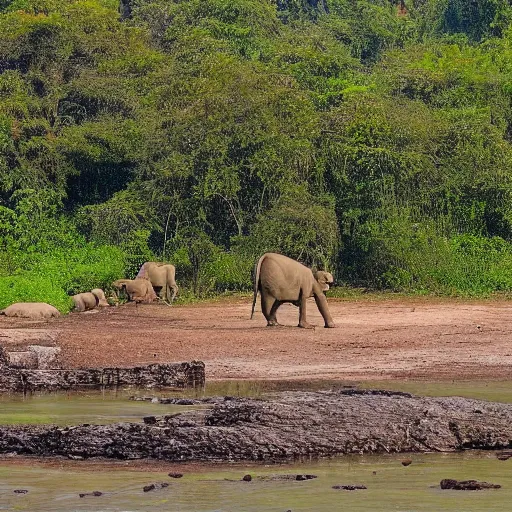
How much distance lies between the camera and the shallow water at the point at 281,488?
6.74 m

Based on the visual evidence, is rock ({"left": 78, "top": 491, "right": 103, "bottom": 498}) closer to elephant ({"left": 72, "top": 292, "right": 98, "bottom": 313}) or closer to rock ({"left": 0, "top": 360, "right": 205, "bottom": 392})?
rock ({"left": 0, "top": 360, "right": 205, "bottom": 392})

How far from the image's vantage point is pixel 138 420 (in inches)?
381

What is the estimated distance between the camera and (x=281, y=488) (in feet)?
23.4

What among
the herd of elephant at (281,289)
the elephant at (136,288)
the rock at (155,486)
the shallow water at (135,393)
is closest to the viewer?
the rock at (155,486)

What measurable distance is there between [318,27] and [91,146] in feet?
67.3

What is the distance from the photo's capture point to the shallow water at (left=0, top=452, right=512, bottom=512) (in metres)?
6.74

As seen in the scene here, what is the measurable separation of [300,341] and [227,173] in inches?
407

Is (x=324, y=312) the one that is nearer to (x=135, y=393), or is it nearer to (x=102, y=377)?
(x=102, y=377)

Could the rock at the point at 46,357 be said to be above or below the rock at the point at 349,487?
above

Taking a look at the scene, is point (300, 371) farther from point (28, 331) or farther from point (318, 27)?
point (318, 27)

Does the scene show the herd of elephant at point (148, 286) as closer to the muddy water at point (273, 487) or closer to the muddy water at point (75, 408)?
the muddy water at point (75, 408)

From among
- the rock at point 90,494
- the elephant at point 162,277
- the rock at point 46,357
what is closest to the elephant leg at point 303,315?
the rock at point 46,357

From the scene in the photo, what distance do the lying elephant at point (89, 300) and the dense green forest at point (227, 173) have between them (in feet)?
0.82

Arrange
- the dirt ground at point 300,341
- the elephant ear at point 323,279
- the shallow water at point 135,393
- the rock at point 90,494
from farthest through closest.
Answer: the elephant ear at point 323,279
the dirt ground at point 300,341
the shallow water at point 135,393
the rock at point 90,494
